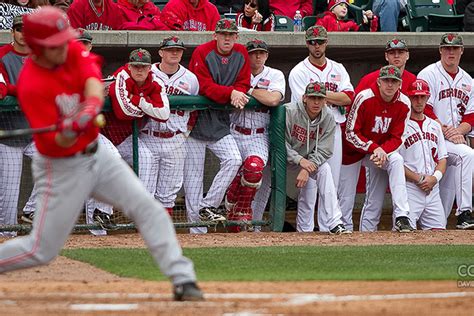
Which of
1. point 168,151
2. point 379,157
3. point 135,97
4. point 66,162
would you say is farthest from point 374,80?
point 66,162

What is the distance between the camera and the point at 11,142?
33.1 ft

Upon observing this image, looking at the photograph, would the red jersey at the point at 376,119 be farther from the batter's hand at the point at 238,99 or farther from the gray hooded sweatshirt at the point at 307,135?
the batter's hand at the point at 238,99

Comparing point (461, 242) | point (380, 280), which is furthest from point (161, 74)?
point (380, 280)

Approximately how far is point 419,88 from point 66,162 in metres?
6.29

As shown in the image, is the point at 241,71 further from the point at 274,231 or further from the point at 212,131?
the point at 274,231

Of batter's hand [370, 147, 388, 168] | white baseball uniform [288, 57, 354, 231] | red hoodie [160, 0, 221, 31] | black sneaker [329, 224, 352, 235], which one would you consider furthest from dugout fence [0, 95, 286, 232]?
red hoodie [160, 0, 221, 31]

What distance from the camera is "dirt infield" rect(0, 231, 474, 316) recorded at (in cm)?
555

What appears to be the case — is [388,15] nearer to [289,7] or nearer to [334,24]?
[334,24]

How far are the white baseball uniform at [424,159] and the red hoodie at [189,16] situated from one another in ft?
8.72

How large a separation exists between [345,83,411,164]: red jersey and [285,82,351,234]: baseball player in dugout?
0.98 ft

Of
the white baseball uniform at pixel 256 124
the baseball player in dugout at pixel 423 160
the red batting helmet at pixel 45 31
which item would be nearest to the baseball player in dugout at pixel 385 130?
the baseball player in dugout at pixel 423 160

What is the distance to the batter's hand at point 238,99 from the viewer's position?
34.3 feet

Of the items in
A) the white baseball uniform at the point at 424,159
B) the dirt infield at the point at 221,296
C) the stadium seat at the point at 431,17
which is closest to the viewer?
the dirt infield at the point at 221,296

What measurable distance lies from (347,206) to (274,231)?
2.97 feet
